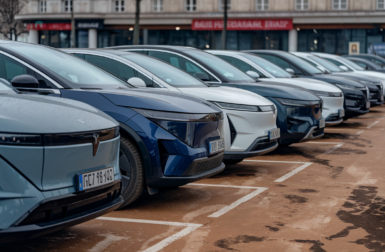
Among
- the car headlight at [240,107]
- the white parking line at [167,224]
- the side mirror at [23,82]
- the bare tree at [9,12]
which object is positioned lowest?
the white parking line at [167,224]

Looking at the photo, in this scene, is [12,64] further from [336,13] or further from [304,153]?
[336,13]

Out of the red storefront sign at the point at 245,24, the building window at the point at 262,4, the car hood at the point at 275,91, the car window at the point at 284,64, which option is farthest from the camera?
the building window at the point at 262,4

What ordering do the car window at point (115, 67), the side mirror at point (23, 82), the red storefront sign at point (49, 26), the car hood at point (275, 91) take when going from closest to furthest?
the side mirror at point (23, 82) < the car window at point (115, 67) < the car hood at point (275, 91) < the red storefront sign at point (49, 26)

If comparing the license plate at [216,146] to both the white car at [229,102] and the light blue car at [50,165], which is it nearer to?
the white car at [229,102]

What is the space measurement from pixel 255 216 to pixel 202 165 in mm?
687

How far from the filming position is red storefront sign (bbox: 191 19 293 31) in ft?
154

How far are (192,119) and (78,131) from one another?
1.78m

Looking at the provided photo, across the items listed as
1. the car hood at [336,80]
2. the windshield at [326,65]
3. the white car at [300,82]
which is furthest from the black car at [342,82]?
the windshield at [326,65]

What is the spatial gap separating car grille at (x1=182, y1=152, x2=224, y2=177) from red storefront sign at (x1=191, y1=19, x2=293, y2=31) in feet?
140

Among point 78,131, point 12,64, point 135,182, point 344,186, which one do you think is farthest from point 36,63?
point 344,186

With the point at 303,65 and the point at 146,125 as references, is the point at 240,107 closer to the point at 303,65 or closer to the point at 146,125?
the point at 146,125

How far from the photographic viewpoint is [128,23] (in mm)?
51812

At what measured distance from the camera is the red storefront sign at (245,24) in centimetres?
4700

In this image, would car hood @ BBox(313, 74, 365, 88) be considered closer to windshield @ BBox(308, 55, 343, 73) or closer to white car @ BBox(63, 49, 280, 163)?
windshield @ BBox(308, 55, 343, 73)
